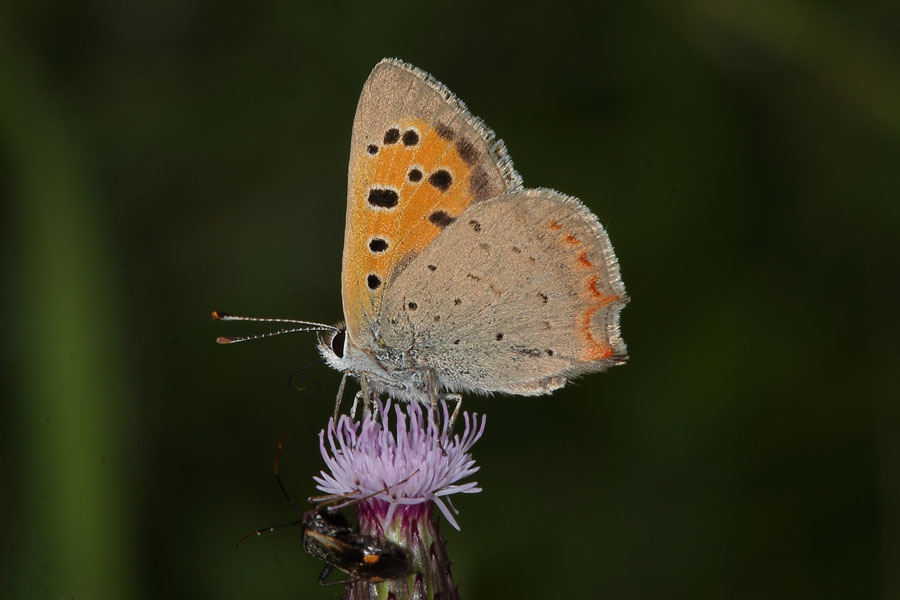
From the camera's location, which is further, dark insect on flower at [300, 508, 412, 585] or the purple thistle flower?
the purple thistle flower

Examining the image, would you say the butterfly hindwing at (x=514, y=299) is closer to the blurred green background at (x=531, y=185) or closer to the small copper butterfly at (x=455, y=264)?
the small copper butterfly at (x=455, y=264)

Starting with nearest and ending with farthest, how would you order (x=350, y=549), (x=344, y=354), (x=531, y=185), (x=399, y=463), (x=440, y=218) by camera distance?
(x=350, y=549), (x=399, y=463), (x=440, y=218), (x=344, y=354), (x=531, y=185)

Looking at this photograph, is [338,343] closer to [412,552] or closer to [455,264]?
[455,264]

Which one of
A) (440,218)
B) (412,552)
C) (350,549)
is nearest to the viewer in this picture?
(350,549)

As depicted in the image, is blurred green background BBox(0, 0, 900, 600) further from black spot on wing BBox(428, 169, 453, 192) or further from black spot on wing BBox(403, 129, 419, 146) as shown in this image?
black spot on wing BBox(403, 129, 419, 146)

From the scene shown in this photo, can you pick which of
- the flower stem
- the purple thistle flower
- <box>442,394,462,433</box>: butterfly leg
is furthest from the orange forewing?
the flower stem

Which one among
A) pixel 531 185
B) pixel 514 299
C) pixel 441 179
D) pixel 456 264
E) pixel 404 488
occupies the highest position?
pixel 531 185

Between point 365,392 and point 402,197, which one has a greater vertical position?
point 402,197

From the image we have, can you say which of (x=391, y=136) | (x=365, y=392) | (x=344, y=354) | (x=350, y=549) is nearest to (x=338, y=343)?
(x=344, y=354)

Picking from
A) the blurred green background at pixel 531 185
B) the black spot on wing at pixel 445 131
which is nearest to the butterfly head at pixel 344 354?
the black spot on wing at pixel 445 131
